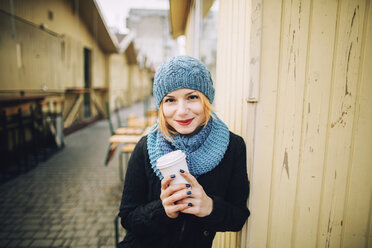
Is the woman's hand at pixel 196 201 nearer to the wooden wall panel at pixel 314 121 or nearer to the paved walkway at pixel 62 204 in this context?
the wooden wall panel at pixel 314 121

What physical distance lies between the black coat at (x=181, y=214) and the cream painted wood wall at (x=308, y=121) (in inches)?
3.5

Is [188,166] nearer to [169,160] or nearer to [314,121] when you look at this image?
[169,160]

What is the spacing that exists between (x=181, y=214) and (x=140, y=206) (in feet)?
0.79

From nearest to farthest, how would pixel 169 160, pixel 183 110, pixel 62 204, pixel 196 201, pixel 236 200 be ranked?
1. pixel 169 160
2. pixel 196 201
3. pixel 183 110
4. pixel 236 200
5. pixel 62 204

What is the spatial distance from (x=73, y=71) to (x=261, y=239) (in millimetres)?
9713

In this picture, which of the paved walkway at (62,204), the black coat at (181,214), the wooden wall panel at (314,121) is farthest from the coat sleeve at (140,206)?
the paved walkway at (62,204)

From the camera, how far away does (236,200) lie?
133cm

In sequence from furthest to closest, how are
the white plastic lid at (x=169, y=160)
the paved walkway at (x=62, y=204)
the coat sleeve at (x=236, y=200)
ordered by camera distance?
1. the paved walkway at (x=62, y=204)
2. the coat sleeve at (x=236, y=200)
3. the white plastic lid at (x=169, y=160)

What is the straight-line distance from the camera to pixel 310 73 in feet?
4.14

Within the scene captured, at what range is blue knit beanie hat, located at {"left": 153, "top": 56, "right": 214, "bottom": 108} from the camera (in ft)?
3.98

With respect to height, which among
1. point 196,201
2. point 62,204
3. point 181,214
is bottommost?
point 62,204

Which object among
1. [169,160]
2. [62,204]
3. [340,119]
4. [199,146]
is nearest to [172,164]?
[169,160]

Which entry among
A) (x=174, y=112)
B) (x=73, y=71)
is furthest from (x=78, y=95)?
(x=174, y=112)

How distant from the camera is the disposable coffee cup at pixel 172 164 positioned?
102 cm
